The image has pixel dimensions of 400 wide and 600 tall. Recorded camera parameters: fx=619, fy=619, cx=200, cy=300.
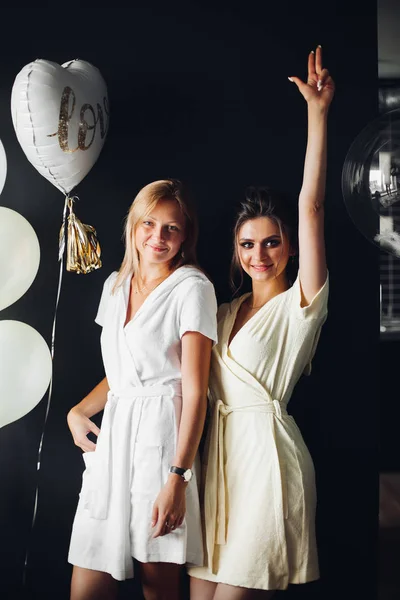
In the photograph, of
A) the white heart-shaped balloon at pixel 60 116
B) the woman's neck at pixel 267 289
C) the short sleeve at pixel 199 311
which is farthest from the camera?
the woman's neck at pixel 267 289

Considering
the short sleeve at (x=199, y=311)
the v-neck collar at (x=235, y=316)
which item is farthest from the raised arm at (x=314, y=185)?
the short sleeve at (x=199, y=311)

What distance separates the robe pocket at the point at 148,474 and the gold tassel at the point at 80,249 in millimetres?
569

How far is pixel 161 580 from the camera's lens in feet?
5.82

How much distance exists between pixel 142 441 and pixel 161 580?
0.41m

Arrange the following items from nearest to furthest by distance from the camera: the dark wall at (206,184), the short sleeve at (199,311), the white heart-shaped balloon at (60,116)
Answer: the white heart-shaped balloon at (60,116) → the short sleeve at (199,311) → the dark wall at (206,184)

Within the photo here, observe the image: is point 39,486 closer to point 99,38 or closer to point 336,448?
point 336,448

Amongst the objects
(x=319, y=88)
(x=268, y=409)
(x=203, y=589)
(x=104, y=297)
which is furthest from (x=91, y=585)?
(x=319, y=88)

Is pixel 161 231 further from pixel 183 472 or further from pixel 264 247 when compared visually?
pixel 183 472

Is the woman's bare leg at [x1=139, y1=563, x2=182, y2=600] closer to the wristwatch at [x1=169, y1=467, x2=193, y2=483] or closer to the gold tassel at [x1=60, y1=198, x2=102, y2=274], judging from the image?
the wristwatch at [x1=169, y1=467, x2=193, y2=483]

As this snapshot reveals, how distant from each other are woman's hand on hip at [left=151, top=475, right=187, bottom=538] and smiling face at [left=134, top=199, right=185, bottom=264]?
641 mm

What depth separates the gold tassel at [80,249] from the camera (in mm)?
1882

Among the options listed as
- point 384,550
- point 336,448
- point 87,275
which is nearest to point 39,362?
point 87,275

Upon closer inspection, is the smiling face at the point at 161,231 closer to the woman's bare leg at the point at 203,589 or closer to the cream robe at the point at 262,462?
the cream robe at the point at 262,462

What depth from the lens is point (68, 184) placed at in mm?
1833
